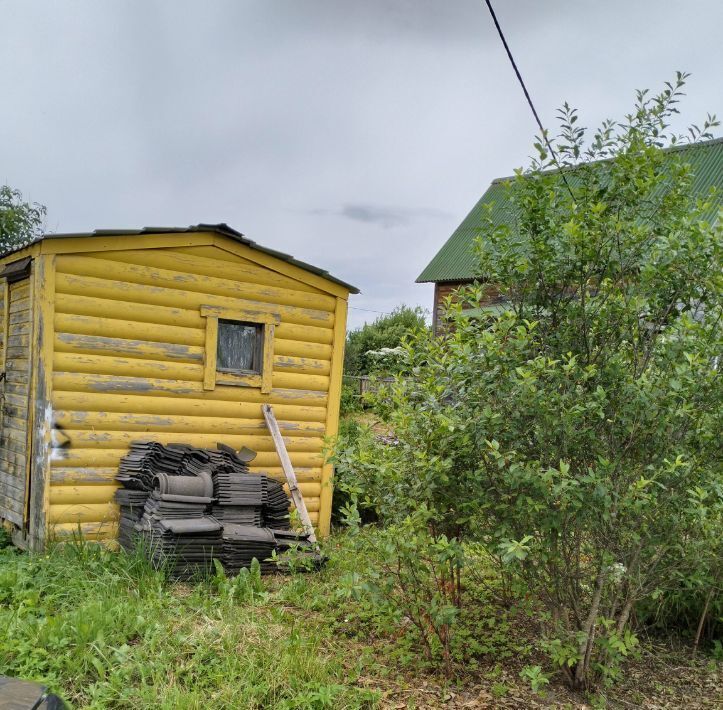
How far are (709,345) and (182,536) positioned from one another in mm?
4905

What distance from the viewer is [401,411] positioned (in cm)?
447

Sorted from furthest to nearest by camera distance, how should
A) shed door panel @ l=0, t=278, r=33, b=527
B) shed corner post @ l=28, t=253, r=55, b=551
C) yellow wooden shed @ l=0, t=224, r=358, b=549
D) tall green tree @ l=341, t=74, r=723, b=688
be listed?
1. shed door panel @ l=0, t=278, r=33, b=527
2. yellow wooden shed @ l=0, t=224, r=358, b=549
3. shed corner post @ l=28, t=253, r=55, b=551
4. tall green tree @ l=341, t=74, r=723, b=688

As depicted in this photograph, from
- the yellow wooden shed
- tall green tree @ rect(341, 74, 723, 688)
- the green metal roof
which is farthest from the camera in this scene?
the green metal roof

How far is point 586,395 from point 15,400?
6.37 m

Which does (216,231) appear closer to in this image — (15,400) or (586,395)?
(15,400)

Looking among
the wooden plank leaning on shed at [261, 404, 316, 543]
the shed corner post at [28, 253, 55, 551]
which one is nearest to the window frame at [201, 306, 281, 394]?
the wooden plank leaning on shed at [261, 404, 316, 543]

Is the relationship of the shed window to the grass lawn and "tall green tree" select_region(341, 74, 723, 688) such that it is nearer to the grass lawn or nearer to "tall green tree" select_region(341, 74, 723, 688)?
the grass lawn

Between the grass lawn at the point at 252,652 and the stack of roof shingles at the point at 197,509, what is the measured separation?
0.39 metres

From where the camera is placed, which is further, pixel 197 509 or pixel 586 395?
pixel 197 509

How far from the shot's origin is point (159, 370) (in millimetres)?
7551

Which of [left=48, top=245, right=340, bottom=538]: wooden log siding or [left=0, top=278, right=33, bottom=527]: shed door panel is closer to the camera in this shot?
[left=48, top=245, right=340, bottom=538]: wooden log siding

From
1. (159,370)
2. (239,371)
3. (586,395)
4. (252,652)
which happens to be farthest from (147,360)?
(586,395)

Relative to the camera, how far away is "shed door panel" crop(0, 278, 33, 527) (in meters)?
7.12

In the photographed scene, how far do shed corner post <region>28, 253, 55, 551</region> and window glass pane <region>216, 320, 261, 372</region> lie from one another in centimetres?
193
